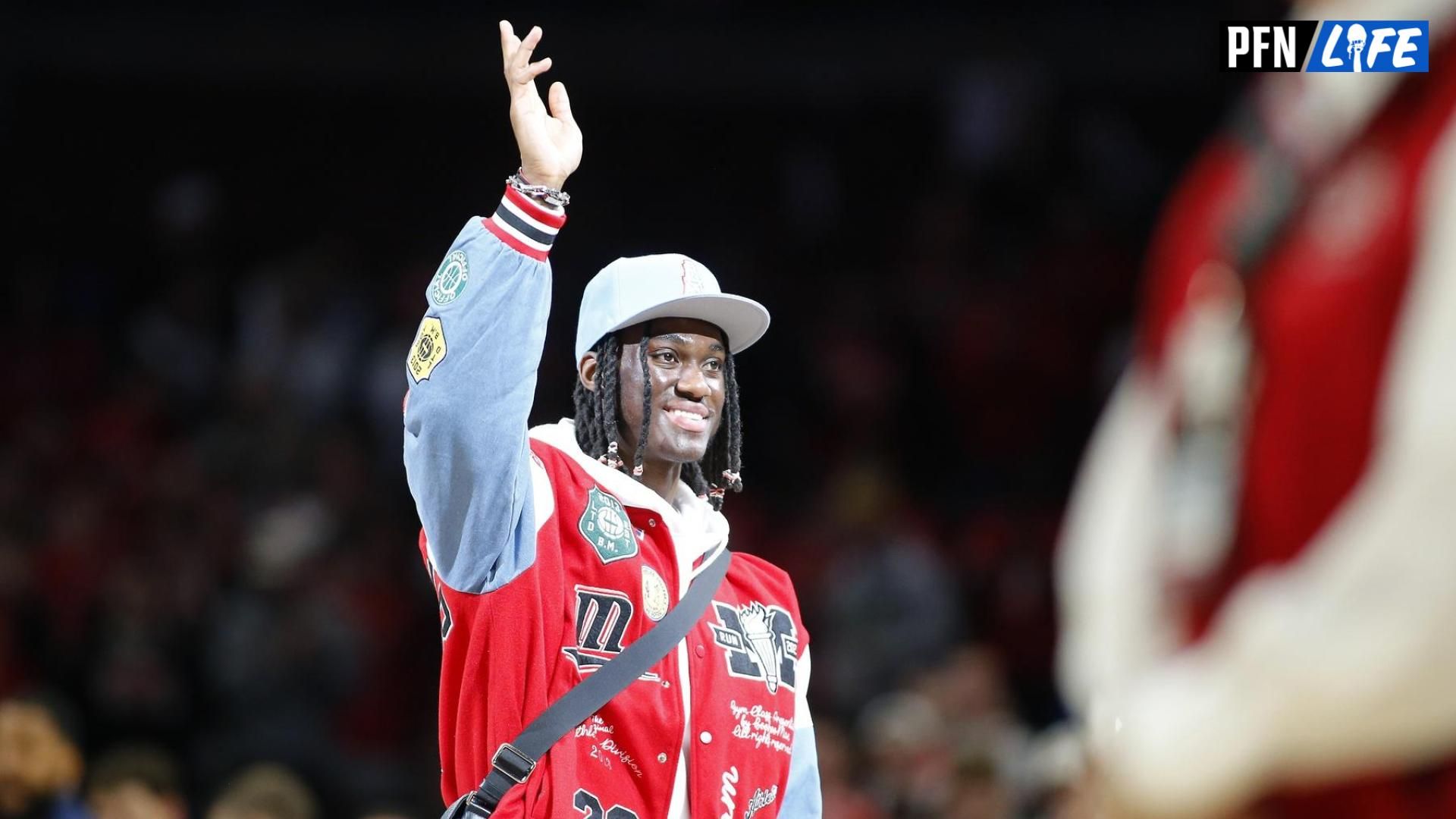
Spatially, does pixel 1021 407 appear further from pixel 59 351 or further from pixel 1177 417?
pixel 1177 417

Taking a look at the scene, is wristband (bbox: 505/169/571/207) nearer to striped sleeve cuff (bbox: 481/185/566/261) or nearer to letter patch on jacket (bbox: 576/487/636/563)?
striped sleeve cuff (bbox: 481/185/566/261)

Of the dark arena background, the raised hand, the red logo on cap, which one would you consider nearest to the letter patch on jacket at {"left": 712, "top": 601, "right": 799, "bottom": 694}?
the red logo on cap

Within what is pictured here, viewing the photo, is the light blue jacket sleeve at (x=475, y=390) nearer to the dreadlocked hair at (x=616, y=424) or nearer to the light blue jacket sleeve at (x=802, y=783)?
the dreadlocked hair at (x=616, y=424)

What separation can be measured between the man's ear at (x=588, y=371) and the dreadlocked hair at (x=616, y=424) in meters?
0.01

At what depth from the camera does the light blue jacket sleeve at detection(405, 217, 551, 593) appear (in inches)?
135

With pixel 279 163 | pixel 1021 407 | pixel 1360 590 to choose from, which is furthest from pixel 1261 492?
pixel 279 163

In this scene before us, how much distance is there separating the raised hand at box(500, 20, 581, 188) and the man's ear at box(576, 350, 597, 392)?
2.06 feet

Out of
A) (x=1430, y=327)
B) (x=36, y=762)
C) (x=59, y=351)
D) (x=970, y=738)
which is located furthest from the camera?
(x=59, y=351)

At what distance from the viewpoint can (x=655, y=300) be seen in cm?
405

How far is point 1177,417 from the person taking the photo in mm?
1530

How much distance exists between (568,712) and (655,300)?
2.99ft

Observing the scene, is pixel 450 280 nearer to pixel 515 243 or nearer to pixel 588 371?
pixel 515 243

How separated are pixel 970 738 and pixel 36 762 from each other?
131 inches

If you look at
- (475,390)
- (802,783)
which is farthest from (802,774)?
(475,390)
